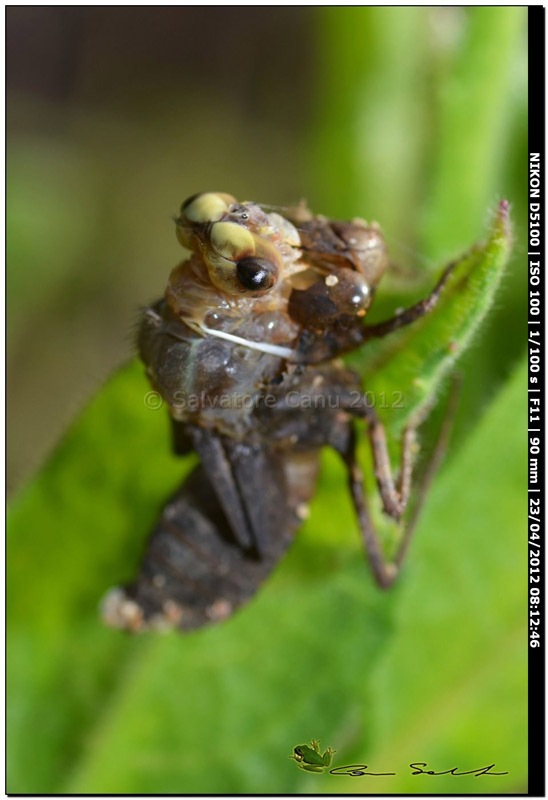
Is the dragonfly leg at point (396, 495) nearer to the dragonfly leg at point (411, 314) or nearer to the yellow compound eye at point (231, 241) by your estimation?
the dragonfly leg at point (411, 314)

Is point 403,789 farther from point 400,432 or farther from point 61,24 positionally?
point 61,24

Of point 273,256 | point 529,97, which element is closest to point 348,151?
point 529,97

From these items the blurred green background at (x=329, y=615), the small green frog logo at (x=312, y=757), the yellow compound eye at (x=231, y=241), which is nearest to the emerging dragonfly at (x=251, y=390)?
the yellow compound eye at (x=231, y=241)

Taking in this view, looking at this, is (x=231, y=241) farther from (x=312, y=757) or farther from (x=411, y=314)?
(x=312, y=757)
